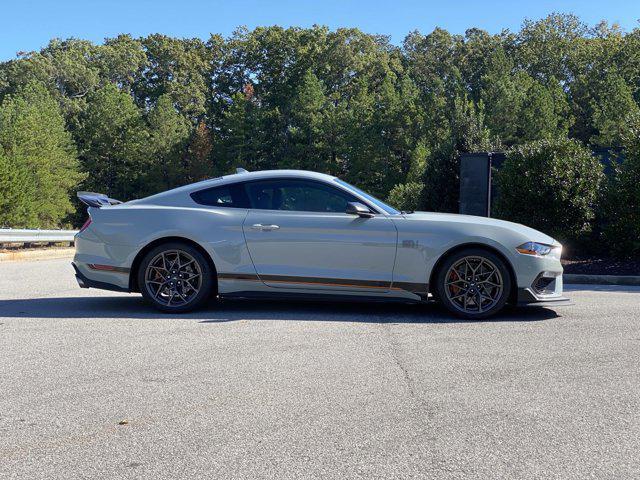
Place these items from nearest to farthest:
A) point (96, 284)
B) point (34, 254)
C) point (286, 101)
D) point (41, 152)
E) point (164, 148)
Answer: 1. point (96, 284)
2. point (34, 254)
3. point (41, 152)
4. point (164, 148)
5. point (286, 101)

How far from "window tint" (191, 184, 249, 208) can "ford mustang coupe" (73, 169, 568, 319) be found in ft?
0.03

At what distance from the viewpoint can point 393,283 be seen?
24.9 ft

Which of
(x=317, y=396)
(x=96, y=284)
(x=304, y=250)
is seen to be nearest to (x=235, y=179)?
(x=304, y=250)

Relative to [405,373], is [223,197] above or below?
above

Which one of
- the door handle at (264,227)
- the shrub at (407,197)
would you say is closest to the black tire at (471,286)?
the door handle at (264,227)

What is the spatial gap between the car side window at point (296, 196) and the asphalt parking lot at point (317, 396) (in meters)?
1.12

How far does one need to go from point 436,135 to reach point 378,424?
66232 millimetres

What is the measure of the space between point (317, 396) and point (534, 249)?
3692mm

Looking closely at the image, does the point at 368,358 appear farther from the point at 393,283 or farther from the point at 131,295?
the point at 131,295

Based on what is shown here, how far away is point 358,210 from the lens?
761 centimetres

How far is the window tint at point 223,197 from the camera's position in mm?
8000

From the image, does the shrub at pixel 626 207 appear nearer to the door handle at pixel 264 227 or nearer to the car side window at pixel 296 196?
the car side window at pixel 296 196

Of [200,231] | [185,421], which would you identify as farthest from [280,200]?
[185,421]

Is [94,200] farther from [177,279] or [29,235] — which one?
[29,235]
